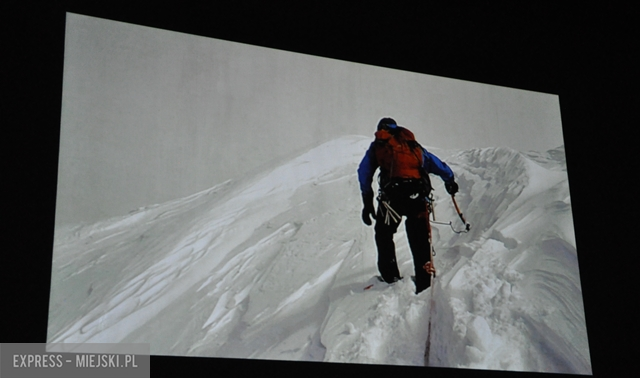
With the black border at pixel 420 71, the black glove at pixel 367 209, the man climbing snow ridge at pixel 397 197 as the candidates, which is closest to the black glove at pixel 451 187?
the man climbing snow ridge at pixel 397 197

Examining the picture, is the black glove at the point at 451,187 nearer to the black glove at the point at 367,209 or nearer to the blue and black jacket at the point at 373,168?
the blue and black jacket at the point at 373,168

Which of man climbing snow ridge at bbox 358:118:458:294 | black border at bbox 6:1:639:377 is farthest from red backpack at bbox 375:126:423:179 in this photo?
black border at bbox 6:1:639:377

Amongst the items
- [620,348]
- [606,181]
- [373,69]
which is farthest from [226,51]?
[620,348]

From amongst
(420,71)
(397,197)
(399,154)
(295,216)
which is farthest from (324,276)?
(420,71)

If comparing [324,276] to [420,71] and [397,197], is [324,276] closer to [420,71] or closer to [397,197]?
[397,197]

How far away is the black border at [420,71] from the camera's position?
4.00m

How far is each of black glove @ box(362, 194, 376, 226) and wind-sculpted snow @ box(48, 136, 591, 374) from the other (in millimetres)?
41

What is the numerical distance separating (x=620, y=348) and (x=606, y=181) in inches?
42.0

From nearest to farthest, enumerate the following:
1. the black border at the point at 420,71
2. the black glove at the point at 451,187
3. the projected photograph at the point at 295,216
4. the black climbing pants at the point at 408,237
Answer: the black border at the point at 420,71
the projected photograph at the point at 295,216
the black climbing pants at the point at 408,237
the black glove at the point at 451,187

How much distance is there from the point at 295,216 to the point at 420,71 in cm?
134

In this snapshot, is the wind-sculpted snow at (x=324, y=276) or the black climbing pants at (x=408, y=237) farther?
the black climbing pants at (x=408, y=237)

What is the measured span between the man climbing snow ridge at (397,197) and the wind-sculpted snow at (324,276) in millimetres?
58

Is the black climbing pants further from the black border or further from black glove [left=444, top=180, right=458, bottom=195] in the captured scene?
the black border

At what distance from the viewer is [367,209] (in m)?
4.64
